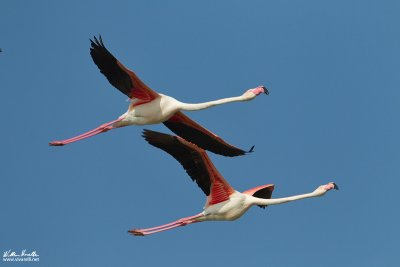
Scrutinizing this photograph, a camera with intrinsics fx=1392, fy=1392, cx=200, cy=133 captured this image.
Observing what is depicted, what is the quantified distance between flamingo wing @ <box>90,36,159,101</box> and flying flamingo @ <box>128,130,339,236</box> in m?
1.27

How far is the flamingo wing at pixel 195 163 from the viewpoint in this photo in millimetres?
38719

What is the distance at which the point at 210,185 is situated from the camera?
128 ft

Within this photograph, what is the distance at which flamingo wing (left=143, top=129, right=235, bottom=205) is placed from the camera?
1524 inches

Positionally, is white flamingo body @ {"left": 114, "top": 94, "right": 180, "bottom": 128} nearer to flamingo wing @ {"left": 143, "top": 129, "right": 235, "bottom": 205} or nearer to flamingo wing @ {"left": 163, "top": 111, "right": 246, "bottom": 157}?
flamingo wing @ {"left": 143, "top": 129, "right": 235, "bottom": 205}

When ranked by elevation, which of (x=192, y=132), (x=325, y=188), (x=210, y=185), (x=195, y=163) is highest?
(x=192, y=132)

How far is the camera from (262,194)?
4128cm

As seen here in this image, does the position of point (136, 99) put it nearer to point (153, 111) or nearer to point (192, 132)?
point (153, 111)

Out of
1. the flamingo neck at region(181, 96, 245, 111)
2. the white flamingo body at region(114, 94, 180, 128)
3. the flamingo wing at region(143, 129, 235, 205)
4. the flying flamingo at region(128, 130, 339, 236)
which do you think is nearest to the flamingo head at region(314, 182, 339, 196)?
the flying flamingo at region(128, 130, 339, 236)

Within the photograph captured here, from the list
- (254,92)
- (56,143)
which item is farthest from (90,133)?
(254,92)

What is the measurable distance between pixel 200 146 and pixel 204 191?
7.66ft

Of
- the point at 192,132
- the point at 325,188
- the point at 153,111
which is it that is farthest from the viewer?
the point at 192,132

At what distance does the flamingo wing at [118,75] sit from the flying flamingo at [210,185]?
127 centimetres

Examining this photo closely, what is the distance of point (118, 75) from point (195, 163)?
3.32m

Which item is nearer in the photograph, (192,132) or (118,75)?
(118,75)
